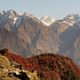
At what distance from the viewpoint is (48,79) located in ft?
119

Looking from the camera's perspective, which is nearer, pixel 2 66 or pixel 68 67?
pixel 2 66

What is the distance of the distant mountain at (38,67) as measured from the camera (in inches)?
1266

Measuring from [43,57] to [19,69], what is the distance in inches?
399

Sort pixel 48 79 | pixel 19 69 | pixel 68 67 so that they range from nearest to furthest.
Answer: pixel 19 69 → pixel 48 79 → pixel 68 67

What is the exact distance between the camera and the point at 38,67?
1550 inches

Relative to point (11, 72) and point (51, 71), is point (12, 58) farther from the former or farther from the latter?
point (11, 72)

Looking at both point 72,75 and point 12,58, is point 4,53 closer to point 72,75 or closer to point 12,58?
point 12,58

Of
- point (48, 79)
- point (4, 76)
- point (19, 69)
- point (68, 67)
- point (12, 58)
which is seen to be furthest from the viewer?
point (68, 67)

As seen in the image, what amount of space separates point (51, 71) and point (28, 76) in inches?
304

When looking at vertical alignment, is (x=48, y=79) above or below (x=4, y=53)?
below

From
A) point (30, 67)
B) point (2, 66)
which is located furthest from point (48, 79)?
point (2, 66)

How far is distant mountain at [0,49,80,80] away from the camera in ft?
105

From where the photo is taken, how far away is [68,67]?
4212cm

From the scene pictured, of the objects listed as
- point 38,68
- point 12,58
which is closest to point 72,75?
point 38,68
